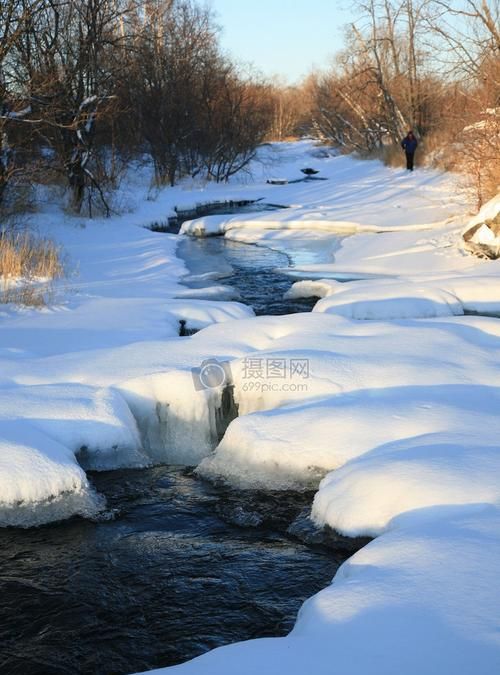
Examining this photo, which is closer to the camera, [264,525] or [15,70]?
[264,525]

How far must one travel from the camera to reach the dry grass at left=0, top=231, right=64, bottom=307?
7945mm

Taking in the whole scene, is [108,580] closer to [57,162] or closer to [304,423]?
[304,423]

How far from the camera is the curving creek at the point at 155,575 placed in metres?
3.03

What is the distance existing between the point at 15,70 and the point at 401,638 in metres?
13.3

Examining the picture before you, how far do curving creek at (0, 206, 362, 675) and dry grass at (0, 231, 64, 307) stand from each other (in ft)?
12.7

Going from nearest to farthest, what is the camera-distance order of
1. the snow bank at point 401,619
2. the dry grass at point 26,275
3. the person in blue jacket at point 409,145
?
the snow bank at point 401,619
the dry grass at point 26,275
the person in blue jacket at point 409,145

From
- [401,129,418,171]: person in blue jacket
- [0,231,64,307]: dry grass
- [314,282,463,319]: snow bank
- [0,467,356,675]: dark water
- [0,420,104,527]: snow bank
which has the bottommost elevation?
[0,467,356,675]: dark water

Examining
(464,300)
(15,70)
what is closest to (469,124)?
(464,300)

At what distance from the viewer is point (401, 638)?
242 centimetres

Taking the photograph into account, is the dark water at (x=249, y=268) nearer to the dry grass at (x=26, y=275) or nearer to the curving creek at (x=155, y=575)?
the dry grass at (x=26, y=275)

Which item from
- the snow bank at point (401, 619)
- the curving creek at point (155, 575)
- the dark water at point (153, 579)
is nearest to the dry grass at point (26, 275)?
the curving creek at point (155, 575)

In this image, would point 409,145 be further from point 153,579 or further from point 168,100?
point 153,579

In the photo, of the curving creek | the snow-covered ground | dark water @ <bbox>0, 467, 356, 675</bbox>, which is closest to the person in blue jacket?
the snow-covered ground

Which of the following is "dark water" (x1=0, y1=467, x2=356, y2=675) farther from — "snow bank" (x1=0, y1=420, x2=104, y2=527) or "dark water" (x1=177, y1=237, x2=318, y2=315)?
"dark water" (x1=177, y1=237, x2=318, y2=315)
